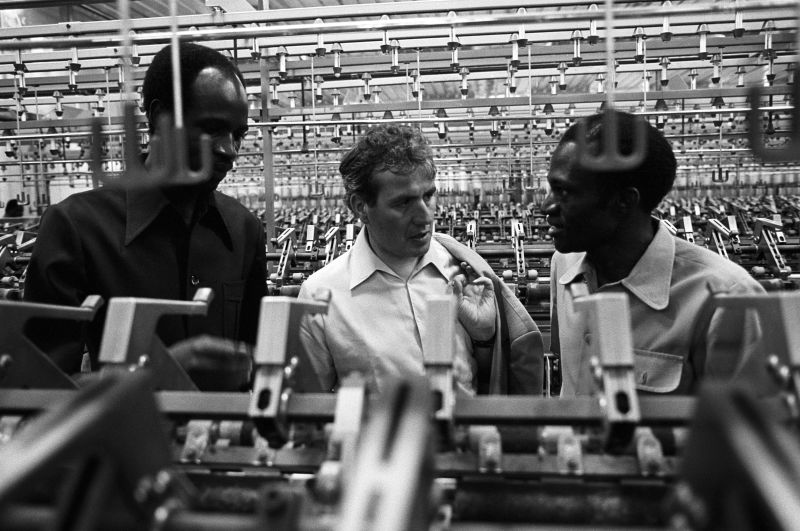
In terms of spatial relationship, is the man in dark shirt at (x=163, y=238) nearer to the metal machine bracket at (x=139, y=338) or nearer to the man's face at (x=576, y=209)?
the metal machine bracket at (x=139, y=338)

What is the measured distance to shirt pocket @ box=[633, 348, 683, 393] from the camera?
146 centimetres

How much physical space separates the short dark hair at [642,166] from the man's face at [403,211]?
38 centimetres

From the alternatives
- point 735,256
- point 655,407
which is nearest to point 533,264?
point 735,256

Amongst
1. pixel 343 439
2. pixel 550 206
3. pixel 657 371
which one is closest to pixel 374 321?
pixel 550 206

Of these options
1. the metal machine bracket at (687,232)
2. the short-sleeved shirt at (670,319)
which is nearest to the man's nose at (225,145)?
the short-sleeved shirt at (670,319)

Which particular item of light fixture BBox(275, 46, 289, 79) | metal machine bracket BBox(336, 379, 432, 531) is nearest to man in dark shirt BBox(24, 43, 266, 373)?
metal machine bracket BBox(336, 379, 432, 531)

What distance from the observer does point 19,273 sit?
5.67 metres

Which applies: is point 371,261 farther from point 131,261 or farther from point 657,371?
point 657,371

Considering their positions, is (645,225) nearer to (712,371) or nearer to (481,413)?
(712,371)

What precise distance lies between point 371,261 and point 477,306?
325mm

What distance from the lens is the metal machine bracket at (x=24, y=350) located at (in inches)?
40.7

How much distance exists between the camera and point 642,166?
1695mm

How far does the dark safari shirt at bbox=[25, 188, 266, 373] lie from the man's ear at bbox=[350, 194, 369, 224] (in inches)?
12.7

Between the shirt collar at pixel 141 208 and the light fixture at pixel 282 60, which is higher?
the light fixture at pixel 282 60
